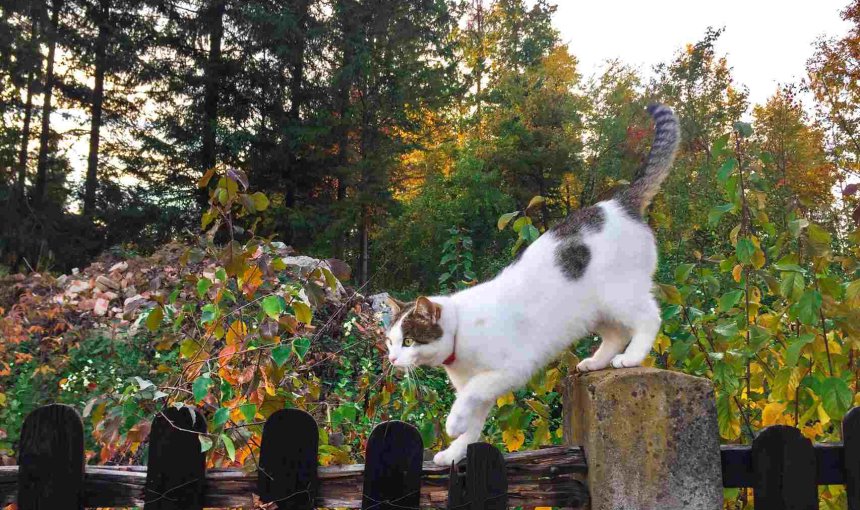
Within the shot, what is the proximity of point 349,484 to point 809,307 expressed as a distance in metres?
1.24

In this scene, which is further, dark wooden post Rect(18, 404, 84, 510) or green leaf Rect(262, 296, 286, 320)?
green leaf Rect(262, 296, 286, 320)

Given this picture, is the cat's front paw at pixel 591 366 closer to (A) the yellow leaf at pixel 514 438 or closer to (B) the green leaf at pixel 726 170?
(A) the yellow leaf at pixel 514 438

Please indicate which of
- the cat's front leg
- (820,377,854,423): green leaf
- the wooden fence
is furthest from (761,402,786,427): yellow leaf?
the cat's front leg

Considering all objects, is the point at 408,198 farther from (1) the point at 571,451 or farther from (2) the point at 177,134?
(1) the point at 571,451

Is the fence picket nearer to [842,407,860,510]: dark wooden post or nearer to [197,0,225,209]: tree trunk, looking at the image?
[842,407,860,510]: dark wooden post

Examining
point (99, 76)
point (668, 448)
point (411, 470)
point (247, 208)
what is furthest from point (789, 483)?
point (99, 76)

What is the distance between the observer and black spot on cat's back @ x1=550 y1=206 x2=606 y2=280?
163 centimetres

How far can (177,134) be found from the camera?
13664 mm

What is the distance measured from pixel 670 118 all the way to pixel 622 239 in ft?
1.54

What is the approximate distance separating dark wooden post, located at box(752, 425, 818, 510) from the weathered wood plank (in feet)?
1.35

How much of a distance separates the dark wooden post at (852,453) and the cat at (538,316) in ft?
1.57

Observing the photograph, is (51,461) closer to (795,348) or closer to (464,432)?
(464,432)

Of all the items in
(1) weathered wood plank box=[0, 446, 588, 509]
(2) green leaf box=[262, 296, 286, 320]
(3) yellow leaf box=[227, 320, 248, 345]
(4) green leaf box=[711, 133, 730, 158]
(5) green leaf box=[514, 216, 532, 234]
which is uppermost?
(4) green leaf box=[711, 133, 730, 158]

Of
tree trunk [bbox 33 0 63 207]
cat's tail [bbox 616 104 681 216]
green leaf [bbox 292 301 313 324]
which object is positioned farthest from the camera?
tree trunk [bbox 33 0 63 207]
